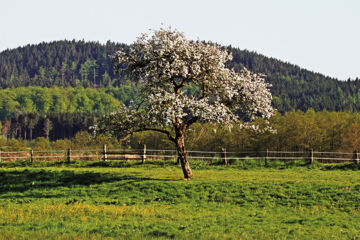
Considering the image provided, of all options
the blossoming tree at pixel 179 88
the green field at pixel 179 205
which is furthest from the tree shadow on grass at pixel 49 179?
the blossoming tree at pixel 179 88

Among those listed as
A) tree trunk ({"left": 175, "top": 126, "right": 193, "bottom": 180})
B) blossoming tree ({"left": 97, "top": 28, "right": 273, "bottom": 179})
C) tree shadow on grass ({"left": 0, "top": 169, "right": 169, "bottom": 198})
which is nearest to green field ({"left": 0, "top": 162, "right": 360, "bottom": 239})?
tree shadow on grass ({"left": 0, "top": 169, "right": 169, "bottom": 198})

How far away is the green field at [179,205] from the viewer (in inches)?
704

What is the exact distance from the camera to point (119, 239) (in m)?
16.4

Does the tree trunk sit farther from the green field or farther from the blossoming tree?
the green field

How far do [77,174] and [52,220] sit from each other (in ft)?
51.1

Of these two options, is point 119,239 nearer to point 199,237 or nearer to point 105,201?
point 199,237

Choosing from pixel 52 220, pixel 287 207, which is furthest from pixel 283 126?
pixel 52 220

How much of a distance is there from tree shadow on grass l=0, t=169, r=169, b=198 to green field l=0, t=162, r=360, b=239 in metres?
0.07

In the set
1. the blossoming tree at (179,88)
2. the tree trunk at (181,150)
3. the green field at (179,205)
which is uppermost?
the blossoming tree at (179,88)

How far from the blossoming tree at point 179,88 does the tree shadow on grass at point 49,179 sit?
378cm

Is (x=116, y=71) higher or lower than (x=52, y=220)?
higher

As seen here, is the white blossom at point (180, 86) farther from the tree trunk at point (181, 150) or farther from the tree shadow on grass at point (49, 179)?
the tree shadow on grass at point (49, 179)

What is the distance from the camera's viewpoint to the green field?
17875 mm

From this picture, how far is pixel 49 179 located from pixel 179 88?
1221 cm
